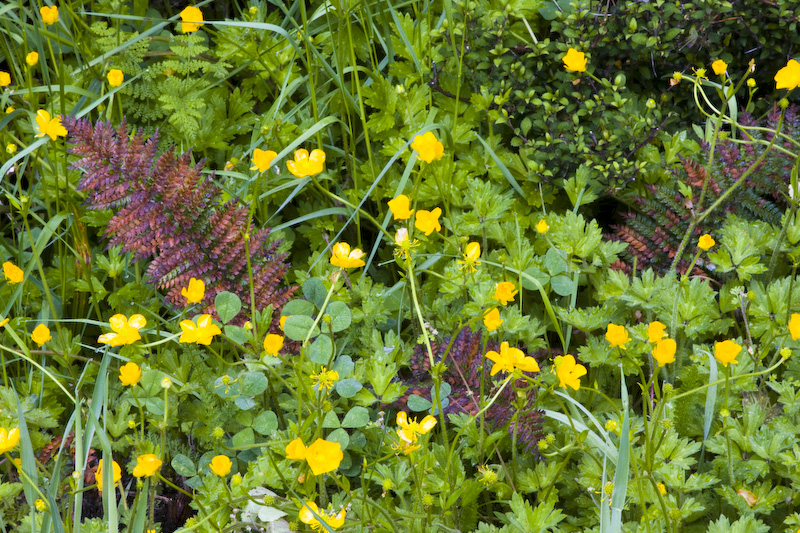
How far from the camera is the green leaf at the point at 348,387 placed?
1540 mm

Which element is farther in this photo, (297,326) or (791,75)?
(297,326)

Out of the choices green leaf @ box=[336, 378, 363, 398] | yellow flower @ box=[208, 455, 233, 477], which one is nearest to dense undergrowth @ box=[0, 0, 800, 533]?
green leaf @ box=[336, 378, 363, 398]

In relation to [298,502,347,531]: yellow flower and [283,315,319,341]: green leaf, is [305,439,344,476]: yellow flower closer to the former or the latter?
[298,502,347,531]: yellow flower

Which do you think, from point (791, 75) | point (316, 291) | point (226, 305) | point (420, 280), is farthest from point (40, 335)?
point (791, 75)

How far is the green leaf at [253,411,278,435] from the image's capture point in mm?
1584

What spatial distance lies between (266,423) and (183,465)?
0.75 feet

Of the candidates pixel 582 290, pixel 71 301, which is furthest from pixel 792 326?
pixel 71 301

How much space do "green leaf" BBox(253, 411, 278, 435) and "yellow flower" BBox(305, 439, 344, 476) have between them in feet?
1.68

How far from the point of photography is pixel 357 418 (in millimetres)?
1542

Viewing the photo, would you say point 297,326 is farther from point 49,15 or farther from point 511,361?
point 49,15

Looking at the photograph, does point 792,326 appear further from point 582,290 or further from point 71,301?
point 71,301

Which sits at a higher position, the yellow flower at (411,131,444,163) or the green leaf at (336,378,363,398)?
the yellow flower at (411,131,444,163)

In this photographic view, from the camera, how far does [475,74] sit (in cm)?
211

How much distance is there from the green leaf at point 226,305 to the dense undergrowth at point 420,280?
1 centimetres
